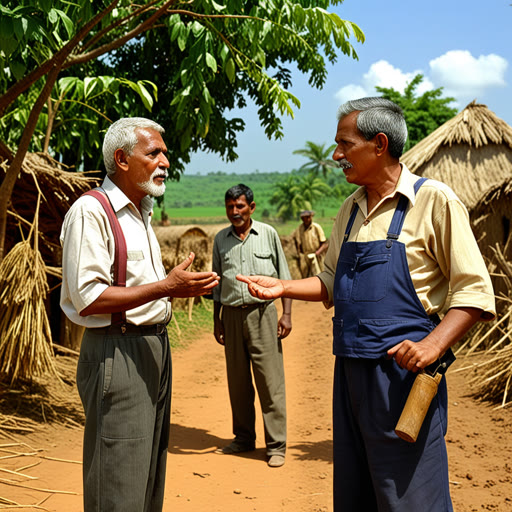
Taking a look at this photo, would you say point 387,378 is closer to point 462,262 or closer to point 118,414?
point 462,262

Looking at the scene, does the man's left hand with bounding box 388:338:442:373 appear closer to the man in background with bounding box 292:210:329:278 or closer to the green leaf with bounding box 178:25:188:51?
the green leaf with bounding box 178:25:188:51

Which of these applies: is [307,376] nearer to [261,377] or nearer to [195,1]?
[261,377]

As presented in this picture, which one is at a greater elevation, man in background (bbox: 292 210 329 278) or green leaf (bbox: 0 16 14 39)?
green leaf (bbox: 0 16 14 39)

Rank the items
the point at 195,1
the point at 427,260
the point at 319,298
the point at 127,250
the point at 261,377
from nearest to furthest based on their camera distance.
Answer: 1. the point at 427,260
2. the point at 127,250
3. the point at 319,298
4. the point at 195,1
5. the point at 261,377

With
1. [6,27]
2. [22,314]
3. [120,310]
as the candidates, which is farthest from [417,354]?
[22,314]

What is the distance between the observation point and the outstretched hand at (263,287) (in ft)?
9.29

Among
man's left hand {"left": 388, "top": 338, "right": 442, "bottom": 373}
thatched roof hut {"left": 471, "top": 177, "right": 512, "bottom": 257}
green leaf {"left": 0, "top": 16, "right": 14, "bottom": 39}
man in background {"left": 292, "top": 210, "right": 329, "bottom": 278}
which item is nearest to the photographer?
man's left hand {"left": 388, "top": 338, "right": 442, "bottom": 373}

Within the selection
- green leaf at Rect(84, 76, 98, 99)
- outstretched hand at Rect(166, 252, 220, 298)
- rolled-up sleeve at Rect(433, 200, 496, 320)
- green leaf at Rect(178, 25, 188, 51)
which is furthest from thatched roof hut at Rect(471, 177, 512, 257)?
outstretched hand at Rect(166, 252, 220, 298)

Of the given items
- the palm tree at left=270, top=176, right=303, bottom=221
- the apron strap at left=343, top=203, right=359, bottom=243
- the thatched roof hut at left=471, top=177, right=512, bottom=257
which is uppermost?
the palm tree at left=270, top=176, right=303, bottom=221

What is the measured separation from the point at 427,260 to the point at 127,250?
122 centimetres

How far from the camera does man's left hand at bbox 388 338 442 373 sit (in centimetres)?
232

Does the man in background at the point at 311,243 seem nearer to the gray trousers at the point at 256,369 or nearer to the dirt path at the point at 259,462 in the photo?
the dirt path at the point at 259,462

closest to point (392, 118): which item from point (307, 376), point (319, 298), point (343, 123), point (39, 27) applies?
point (343, 123)

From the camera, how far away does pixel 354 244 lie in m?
2.57
